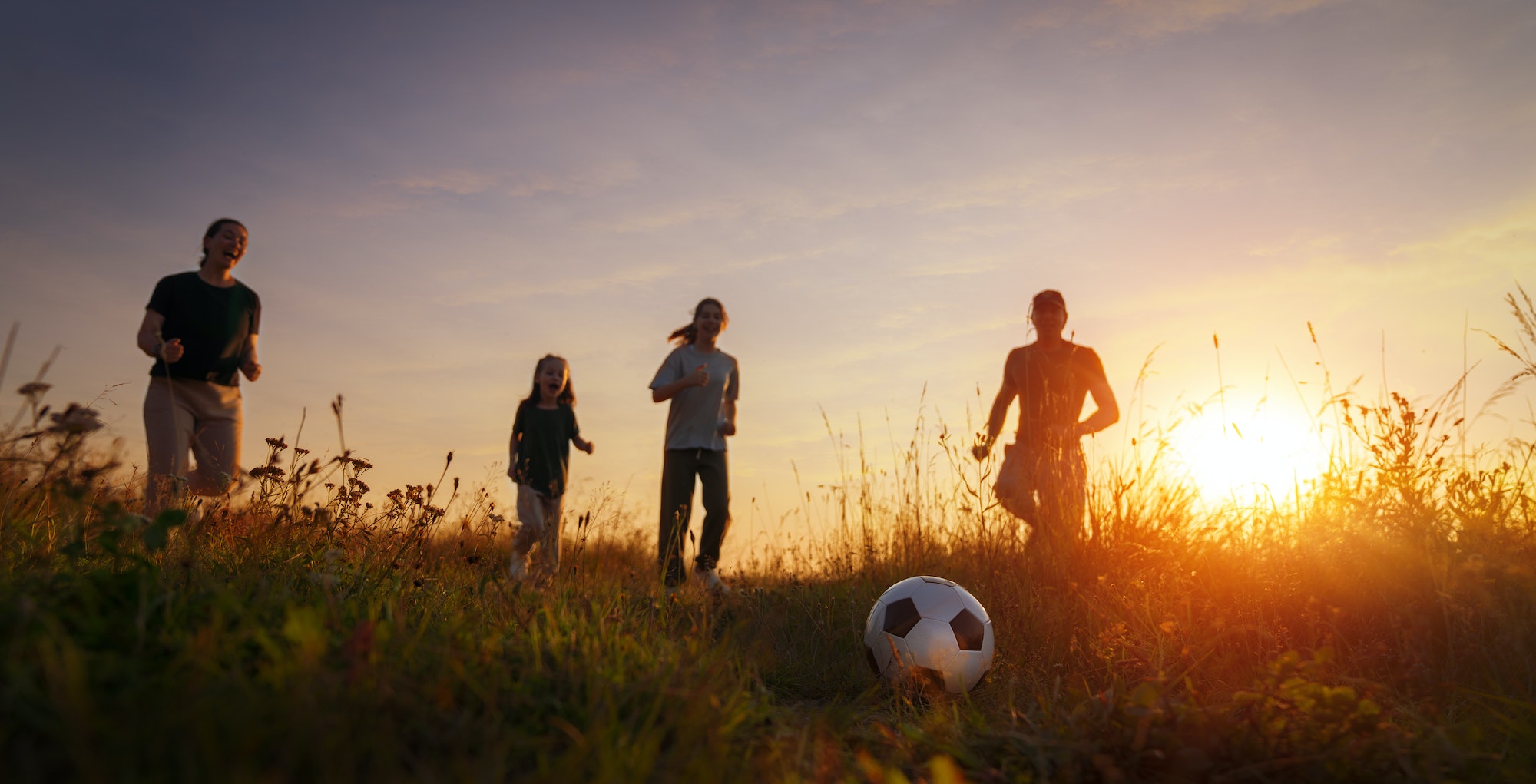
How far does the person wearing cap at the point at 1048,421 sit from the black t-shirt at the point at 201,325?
15.8 feet

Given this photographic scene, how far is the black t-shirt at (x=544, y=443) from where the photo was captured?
24.3 feet

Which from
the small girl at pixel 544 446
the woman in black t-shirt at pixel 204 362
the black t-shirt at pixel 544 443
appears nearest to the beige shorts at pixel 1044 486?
the small girl at pixel 544 446

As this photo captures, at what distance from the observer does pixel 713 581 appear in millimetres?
6340

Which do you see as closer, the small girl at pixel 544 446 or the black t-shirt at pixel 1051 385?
the black t-shirt at pixel 1051 385

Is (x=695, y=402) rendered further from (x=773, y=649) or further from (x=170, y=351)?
(x=170, y=351)

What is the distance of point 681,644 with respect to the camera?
126 inches

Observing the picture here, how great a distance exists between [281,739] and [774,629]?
11.0 feet

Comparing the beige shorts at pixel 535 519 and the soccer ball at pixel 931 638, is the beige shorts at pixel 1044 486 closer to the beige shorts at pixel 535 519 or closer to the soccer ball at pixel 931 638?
the soccer ball at pixel 931 638

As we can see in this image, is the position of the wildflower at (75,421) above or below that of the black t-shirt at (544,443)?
below

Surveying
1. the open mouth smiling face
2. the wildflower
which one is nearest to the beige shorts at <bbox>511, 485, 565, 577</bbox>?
the open mouth smiling face

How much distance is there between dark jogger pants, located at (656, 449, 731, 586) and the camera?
23.0 ft

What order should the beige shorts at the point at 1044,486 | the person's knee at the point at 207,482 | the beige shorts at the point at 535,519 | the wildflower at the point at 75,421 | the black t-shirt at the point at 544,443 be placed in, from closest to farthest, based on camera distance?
the wildflower at the point at 75,421
the person's knee at the point at 207,482
the beige shorts at the point at 1044,486
the beige shorts at the point at 535,519
the black t-shirt at the point at 544,443

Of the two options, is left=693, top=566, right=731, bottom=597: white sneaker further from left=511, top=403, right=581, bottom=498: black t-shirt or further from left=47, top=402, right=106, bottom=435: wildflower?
left=47, top=402, right=106, bottom=435: wildflower

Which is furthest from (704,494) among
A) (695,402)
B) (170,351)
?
(170,351)
